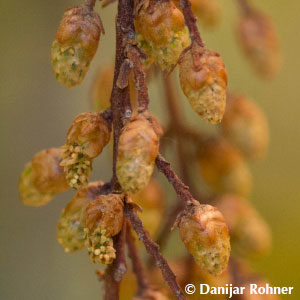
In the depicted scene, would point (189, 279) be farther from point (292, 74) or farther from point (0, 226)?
point (292, 74)

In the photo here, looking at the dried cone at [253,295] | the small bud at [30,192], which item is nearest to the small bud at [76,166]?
the small bud at [30,192]

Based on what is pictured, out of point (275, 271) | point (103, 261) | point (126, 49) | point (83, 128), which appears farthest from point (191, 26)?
point (275, 271)

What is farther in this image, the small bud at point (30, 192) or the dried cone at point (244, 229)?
the dried cone at point (244, 229)

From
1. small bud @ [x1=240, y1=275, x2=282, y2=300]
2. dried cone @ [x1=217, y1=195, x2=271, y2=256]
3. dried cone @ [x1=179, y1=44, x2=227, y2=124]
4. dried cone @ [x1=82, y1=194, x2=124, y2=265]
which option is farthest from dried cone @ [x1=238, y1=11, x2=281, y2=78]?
dried cone @ [x1=82, y1=194, x2=124, y2=265]

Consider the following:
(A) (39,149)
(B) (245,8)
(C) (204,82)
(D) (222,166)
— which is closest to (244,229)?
(D) (222,166)

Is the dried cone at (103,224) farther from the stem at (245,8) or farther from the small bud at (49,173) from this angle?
the stem at (245,8)
